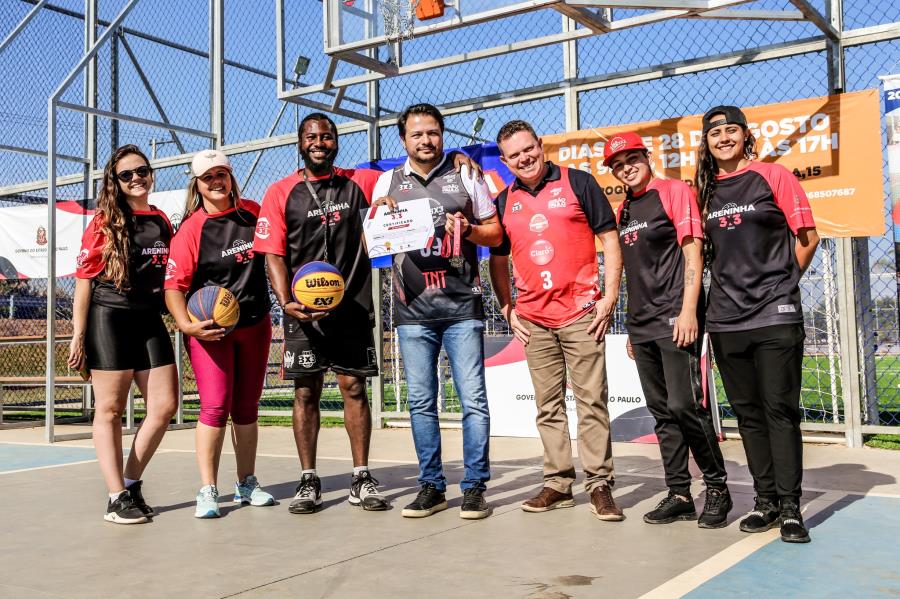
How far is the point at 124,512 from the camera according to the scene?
483cm

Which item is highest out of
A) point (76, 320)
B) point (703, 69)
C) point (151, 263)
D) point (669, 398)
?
point (703, 69)

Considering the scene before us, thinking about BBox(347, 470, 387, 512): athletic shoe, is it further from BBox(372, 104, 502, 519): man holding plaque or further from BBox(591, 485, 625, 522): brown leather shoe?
BBox(591, 485, 625, 522): brown leather shoe

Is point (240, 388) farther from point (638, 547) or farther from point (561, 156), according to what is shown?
point (561, 156)

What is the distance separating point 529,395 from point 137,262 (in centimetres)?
468

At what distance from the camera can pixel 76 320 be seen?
16.4ft

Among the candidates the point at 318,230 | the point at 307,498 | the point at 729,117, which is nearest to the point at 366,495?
the point at 307,498

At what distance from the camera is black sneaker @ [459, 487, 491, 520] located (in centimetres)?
471

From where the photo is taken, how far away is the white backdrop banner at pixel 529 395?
8.15 m

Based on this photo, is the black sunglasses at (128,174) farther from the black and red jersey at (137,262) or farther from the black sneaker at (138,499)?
the black sneaker at (138,499)

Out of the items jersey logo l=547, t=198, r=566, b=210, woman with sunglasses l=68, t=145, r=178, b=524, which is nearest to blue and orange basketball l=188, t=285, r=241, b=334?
woman with sunglasses l=68, t=145, r=178, b=524

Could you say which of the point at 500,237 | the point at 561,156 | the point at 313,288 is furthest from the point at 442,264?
the point at 561,156

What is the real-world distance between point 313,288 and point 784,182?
262cm

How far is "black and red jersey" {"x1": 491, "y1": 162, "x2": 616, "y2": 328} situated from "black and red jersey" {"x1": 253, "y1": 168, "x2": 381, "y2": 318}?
1.01 metres

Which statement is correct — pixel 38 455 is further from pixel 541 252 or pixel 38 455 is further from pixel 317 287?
pixel 541 252
